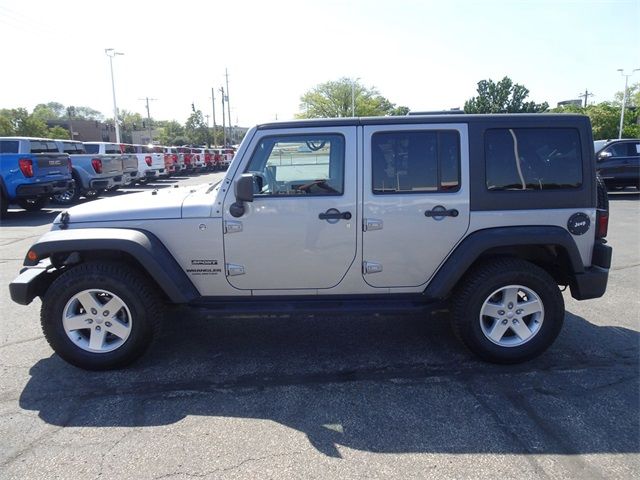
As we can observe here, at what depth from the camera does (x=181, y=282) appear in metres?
3.47

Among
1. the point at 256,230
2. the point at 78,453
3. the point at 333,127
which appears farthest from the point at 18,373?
the point at 333,127

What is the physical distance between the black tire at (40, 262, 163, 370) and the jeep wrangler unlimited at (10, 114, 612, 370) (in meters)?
0.01

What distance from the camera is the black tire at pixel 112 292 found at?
3416 mm

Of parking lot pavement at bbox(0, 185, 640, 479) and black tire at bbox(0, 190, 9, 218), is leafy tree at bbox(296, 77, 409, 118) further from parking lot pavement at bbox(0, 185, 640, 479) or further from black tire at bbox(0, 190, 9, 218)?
parking lot pavement at bbox(0, 185, 640, 479)

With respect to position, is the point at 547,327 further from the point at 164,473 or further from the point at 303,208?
the point at 164,473

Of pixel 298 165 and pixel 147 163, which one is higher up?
pixel 147 163

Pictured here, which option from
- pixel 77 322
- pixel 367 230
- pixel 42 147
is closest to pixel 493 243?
pixel 367 230

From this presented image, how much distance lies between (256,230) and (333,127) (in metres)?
1.03

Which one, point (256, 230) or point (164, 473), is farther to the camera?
point (256, 230)

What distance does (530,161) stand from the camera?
11.6ft

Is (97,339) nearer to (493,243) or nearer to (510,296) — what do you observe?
(493,243)

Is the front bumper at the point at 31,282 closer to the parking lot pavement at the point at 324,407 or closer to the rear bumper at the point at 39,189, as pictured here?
the parking lot pavement at the point at 324,407

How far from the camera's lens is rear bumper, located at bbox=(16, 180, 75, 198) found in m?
10.6

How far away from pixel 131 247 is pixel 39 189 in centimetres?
942
